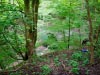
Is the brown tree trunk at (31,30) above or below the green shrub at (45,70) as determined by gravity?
above

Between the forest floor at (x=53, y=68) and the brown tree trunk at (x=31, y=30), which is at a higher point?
the brown tree trunk at (x=31, y=30)

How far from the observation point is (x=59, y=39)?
7.75 metres

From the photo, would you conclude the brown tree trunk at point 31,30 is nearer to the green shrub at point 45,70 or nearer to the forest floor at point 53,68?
the forest floor at point 53,68

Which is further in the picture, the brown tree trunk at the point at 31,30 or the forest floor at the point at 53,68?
the brown tree trunk at the point at 31,30

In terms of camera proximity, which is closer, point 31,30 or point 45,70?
point 45,70

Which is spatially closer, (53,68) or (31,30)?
(53,68)

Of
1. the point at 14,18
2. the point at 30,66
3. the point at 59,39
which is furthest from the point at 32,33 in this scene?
the point at 59,39

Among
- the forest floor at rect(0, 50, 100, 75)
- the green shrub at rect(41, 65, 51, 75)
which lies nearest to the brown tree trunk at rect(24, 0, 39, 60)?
the forest floor at rect(0, 50, 100, 75)

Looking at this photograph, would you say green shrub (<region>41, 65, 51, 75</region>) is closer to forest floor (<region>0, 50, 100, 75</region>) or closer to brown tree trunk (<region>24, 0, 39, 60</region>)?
forest floor (<region>0, 50, 100, 75</region>)

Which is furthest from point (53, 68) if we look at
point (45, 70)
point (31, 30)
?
point (31, 30)

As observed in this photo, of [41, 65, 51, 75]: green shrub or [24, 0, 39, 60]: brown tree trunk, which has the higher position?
[24, 0, 39, 60]: brown tree trunk

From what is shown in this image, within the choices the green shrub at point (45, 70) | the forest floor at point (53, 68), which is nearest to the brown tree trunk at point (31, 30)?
the forest floor at point (53, 68)

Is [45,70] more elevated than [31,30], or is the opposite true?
[31,30]

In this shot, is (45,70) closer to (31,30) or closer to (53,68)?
(53,68)
